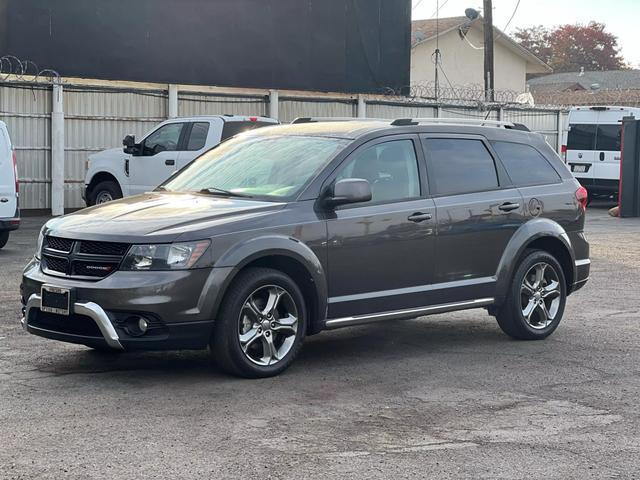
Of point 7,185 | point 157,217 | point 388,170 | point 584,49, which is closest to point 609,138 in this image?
point 7,185

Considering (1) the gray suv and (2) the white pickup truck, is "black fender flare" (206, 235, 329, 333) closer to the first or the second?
(1) the gray suv

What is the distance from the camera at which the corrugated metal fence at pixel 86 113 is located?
860 inches

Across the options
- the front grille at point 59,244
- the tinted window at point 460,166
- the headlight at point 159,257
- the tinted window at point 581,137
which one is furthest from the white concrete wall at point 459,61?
the headlight at point 159,257

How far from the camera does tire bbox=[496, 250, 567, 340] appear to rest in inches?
357

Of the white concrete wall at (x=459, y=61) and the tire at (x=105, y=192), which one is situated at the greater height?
the white concrete wall at (x=459, y=61)

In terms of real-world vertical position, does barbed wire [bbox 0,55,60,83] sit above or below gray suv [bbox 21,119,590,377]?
above

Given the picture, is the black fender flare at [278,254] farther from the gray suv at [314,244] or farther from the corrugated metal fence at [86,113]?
the corrugated metal fence at [86,113]

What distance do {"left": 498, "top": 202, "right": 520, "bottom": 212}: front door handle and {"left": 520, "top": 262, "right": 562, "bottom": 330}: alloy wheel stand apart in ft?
1.67

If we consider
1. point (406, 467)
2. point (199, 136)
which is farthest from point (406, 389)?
point (199, 136)

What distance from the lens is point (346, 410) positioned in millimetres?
6699

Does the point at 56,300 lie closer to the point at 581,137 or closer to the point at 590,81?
the point at 581,137

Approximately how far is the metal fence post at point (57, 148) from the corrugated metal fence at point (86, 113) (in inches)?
7.2

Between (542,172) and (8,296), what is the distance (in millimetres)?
5313

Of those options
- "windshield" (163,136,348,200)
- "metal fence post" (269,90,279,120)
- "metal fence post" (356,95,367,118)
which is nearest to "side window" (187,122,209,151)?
"metal fence post" (269,90,279,120)
